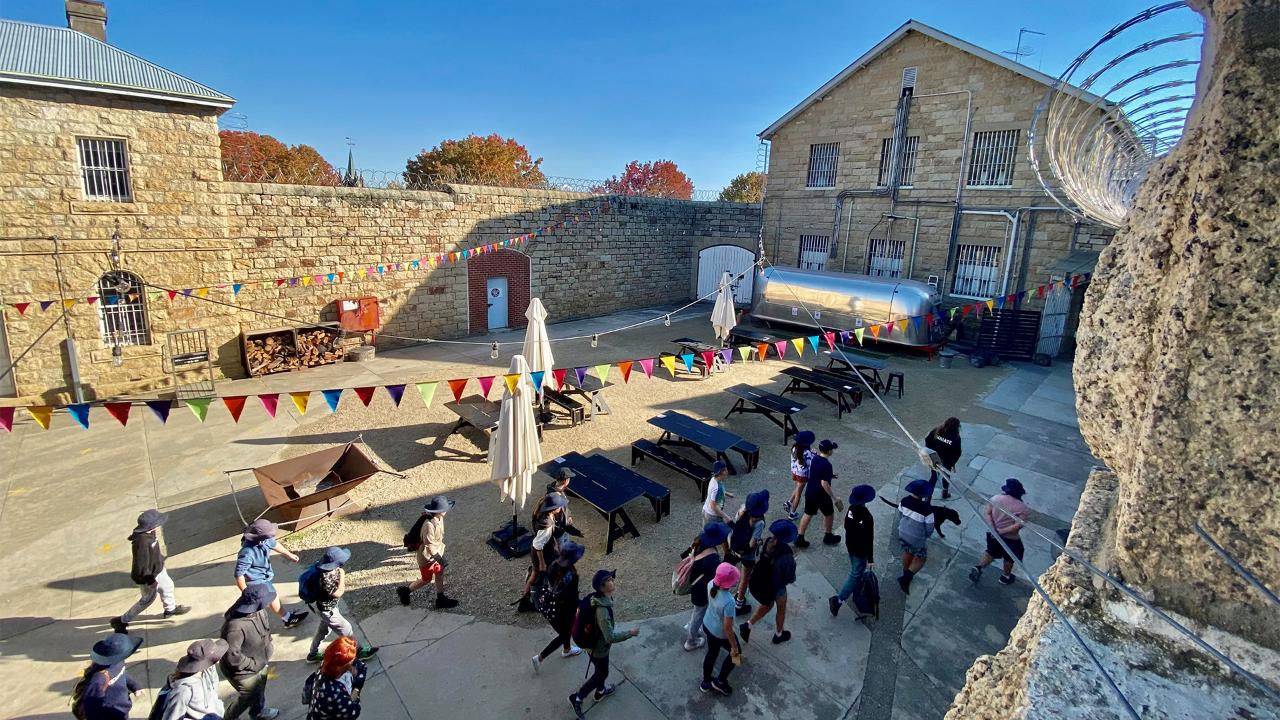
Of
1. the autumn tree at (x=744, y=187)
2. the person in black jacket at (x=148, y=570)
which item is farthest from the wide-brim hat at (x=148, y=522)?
the autumn tree at (x=744, y=187)

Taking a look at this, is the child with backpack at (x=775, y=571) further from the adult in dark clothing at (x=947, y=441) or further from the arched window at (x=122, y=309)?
the arched window at (x=122, y=309)

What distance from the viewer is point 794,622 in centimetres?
602

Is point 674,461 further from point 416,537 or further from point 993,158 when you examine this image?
point 993,158

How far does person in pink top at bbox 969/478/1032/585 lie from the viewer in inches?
244

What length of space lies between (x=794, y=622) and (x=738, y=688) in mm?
1082

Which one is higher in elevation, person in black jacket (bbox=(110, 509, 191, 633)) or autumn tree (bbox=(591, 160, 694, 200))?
autumn tree (bbox=(591, 160, 694, 200))

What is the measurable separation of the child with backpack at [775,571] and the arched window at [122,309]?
526 inches

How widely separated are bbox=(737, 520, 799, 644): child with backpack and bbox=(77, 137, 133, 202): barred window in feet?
44.6

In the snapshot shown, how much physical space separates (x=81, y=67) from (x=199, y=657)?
12654mm

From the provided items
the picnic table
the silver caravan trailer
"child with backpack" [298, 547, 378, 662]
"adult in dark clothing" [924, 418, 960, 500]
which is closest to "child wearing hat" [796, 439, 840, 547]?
"adult in dark clothing" [924, 418, 960, 500]

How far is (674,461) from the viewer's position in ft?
29.2

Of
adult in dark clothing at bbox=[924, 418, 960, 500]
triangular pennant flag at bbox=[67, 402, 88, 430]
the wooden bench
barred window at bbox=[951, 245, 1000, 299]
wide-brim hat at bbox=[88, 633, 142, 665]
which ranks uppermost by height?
barred window at bbox=[951, 245, 1000, 299]

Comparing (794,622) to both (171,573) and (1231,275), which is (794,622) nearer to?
(1231,275)

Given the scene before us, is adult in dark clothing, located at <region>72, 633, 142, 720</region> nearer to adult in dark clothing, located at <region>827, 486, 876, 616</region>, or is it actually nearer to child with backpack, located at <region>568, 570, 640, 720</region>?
child with backpack, located at <region>568, 570, 640, 720</region>
